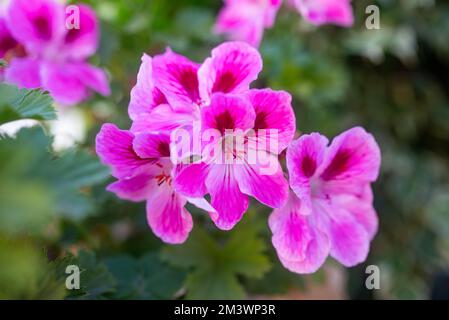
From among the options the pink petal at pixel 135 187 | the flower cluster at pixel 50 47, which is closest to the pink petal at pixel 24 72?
the flower cluster at pixel 50 47

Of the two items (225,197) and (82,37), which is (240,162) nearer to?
(225,197)

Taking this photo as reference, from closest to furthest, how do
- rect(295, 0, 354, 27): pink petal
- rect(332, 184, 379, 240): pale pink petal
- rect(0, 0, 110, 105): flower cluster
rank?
1. rect(332, 184, 379, 240): pale pink petal
2. rect(0, 0, 110, 105): flower cluster
3. rect(295, 0, 354, 27): pink petal

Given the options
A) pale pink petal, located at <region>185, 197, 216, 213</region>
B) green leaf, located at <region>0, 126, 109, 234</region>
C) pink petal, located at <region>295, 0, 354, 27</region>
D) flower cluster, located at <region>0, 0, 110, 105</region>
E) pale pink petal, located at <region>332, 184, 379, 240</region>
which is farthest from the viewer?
pink petal, located at <region>295, 0, 354, 27</region>

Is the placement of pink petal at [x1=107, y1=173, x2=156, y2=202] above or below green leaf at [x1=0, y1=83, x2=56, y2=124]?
below

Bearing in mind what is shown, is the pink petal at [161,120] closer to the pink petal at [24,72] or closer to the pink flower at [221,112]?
the pink flower at [221,112]

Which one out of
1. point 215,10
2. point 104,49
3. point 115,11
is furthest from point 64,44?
point 215,10

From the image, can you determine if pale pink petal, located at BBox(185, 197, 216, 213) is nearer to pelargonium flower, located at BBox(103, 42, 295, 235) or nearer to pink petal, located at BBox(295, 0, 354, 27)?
pelargonium flower, located at BBox(103, 42, 295, 235)

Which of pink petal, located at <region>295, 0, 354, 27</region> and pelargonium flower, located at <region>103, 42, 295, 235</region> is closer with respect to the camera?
pelargonium flower, located at <region>103, 42, 295, 235</region>

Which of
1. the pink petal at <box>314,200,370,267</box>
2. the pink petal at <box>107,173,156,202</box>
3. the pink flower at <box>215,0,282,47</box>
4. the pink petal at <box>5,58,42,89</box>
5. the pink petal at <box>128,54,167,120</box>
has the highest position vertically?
the pink flower at <box>215,0,282,47</box>

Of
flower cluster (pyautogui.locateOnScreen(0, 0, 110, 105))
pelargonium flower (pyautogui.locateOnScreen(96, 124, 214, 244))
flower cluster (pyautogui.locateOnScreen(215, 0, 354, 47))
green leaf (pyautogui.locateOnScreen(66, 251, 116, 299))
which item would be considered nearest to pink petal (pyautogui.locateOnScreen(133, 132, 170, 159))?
pelargonium flower (pyautogui.locateOnScreen(96, 124, 214, 244))
